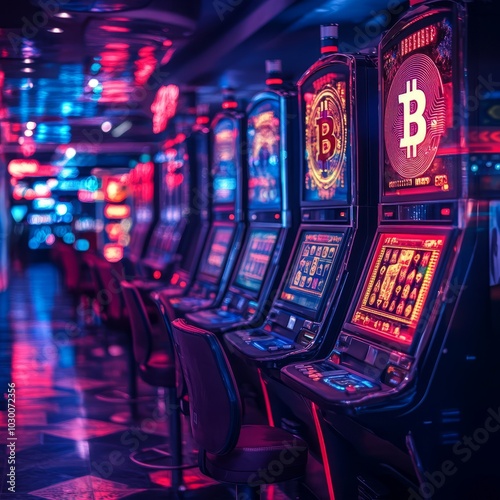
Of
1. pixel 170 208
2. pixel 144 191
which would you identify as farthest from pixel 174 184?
pixel 144 191

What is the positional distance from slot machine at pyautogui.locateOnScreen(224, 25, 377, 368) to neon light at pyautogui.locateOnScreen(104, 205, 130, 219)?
1658 cm

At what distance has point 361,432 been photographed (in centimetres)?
305

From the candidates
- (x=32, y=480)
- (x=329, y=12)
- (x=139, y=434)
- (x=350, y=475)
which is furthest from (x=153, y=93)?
(x=350, y=475)

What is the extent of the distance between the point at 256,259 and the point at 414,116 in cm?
224

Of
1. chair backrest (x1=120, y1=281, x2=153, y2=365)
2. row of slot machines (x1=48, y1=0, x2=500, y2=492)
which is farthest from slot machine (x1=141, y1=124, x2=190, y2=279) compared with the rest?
row of slot machines (x1=48, y1=0, x2=500, y2=492)

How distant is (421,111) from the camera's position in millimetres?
2875

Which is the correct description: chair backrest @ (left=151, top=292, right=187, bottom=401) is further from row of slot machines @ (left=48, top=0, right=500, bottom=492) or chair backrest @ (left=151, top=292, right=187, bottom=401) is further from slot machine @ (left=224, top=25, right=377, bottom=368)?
slot machine @ (left=224, top=25, right=377, bottom=368)

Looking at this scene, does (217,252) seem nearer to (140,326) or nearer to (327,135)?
(140,326)

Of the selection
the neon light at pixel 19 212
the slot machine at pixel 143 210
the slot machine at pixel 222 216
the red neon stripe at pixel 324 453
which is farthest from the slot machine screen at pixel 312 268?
the neon light at pixel 19 212

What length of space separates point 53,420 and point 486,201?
12.4 feet

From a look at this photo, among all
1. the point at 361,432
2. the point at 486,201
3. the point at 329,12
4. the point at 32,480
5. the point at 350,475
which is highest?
the point at 329,12

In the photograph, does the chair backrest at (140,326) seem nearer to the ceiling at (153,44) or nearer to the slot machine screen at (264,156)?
the slot machine screen at (264,156)

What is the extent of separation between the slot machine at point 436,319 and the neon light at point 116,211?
17.8m

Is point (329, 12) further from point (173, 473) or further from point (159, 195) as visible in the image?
point (159, 195)
